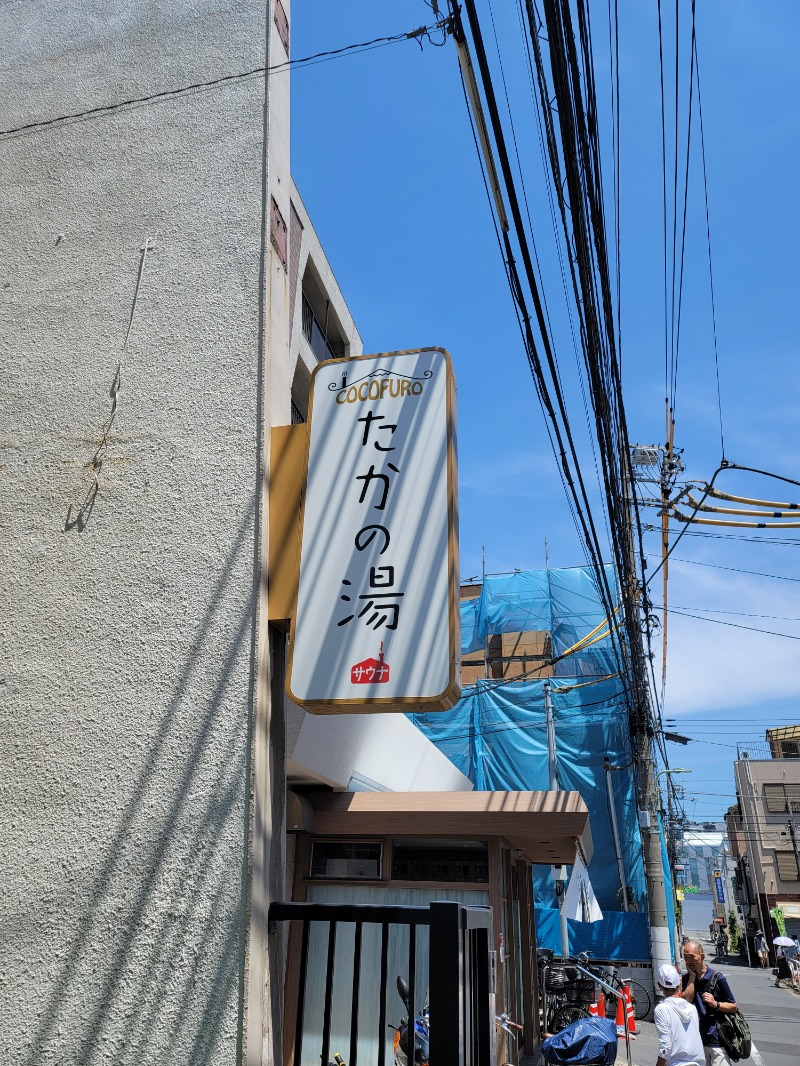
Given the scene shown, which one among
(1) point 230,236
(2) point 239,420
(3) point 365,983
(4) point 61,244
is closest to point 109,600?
(2) point 239,420

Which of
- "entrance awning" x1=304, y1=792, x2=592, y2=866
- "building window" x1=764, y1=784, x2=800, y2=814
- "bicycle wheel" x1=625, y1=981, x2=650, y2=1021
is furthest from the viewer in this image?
"building window" x1=764, y1=784, x2=800, y2=814

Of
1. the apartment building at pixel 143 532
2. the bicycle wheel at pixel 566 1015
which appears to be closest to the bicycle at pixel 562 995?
the bicycle wheel at pixel 566 1015

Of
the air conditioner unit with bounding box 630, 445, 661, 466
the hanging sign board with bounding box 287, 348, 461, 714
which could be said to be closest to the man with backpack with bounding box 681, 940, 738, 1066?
the hanging sign board with bounding box 287, 348, 461, 714

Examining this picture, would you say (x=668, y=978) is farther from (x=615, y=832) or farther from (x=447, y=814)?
(x=615, y=832)

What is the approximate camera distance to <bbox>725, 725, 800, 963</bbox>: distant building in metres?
43.9

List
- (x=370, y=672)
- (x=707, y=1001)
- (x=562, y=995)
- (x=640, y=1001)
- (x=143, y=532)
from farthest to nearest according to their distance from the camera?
(x=640, y=1001)
(x=562, y=995)
(x=707, y=1001)
(x=143, y=532)
(x=370, y=672)

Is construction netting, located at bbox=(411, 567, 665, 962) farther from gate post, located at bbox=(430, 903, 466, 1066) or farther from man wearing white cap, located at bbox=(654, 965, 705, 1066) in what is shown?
gate post, located at bbox=(430, 903, 466, 1066)

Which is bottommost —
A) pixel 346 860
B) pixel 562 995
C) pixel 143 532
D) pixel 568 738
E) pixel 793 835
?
pixel 562 995

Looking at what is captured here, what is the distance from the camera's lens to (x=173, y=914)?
3.23 metres

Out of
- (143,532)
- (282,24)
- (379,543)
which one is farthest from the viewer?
(282,24)

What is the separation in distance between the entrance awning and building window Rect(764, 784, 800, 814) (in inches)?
1817

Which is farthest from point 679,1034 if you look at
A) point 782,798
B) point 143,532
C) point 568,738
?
point 782,798

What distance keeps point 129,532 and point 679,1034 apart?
5.72 m

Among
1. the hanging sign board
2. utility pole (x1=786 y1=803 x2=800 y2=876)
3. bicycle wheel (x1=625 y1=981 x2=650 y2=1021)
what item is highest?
utility pole (x1=786 y1=803 x2=800 y2=876)
